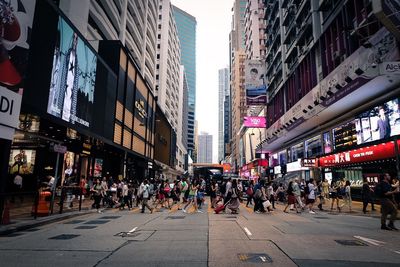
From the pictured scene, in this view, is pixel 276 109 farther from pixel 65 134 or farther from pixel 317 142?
pixel 65 134

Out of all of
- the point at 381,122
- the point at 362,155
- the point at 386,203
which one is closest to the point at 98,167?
the point at 362,155

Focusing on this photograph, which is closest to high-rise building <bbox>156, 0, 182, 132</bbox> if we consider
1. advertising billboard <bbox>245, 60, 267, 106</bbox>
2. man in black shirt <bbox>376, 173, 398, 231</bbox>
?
advertising billboard <bbox>245, 60, 267, 106</bbox>

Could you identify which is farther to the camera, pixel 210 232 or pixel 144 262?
pixel 210 232

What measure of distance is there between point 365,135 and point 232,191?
535 inches

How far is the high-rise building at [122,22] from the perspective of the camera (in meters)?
26.6

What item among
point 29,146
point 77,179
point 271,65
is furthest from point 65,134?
point 271,65

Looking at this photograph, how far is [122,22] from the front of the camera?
41875 millimetres

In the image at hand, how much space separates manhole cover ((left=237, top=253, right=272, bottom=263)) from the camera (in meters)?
6.61

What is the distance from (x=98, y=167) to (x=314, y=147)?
2462 cm

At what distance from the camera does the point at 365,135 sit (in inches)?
979

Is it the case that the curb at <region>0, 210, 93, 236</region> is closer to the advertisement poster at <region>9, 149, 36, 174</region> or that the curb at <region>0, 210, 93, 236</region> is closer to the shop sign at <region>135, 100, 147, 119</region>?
the advertisement poster at <region>9, 149, 36, 174</region>

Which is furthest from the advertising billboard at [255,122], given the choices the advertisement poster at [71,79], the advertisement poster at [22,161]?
the advertisement poster at [22,161]

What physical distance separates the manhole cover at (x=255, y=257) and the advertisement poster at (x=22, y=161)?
67.9 feet

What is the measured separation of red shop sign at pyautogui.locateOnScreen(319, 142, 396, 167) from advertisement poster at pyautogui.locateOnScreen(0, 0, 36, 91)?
71.1ft
